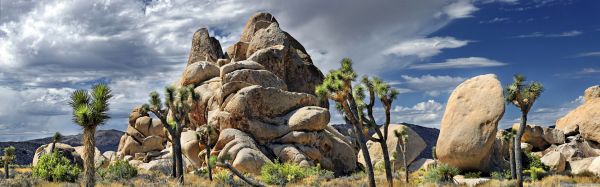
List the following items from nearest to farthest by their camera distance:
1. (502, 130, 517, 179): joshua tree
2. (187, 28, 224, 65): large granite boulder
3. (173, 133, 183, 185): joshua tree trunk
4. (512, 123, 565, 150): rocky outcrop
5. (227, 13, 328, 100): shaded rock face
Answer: (173, 133, 183, 185): joshua tree trunk → (502, 130, 517, 179): joshua tree → (512, 123, 565, 150): rocky outcrop → (227, 13, 328, 100): shaded rock face → (187, 28, 224, 65): large granite boulder

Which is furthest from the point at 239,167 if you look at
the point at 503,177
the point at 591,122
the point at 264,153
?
the point at 591,122

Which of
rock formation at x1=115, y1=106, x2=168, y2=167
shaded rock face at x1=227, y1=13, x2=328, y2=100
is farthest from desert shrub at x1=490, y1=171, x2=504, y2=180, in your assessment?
rock formation at x1=115, y1=106, x2=168, y2=167

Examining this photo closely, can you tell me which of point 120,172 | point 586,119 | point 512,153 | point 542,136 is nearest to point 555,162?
point 542,136

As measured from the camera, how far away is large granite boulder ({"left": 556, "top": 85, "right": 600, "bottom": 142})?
1854 inches

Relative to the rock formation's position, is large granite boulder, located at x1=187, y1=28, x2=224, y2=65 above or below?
above

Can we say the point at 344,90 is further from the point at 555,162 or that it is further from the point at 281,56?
the point at 281,56

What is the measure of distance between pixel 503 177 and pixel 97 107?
25.8 metres

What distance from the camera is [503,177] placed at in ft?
113

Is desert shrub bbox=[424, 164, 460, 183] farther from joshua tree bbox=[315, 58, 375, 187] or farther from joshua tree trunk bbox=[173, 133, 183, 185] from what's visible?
joshua tree trunk bbox=[173, 133, 183, 185]

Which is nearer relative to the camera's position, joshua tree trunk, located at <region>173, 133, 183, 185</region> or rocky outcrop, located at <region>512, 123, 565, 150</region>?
joshua tree trunk, located at <region>173, 133, 183, 185</region>

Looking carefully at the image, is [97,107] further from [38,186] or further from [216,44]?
[216,44]

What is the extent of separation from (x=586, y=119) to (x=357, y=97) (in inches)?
1292

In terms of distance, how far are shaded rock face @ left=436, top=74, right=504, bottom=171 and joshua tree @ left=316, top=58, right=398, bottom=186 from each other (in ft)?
35.5

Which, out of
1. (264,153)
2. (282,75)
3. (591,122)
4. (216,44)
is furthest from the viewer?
(216,44)
